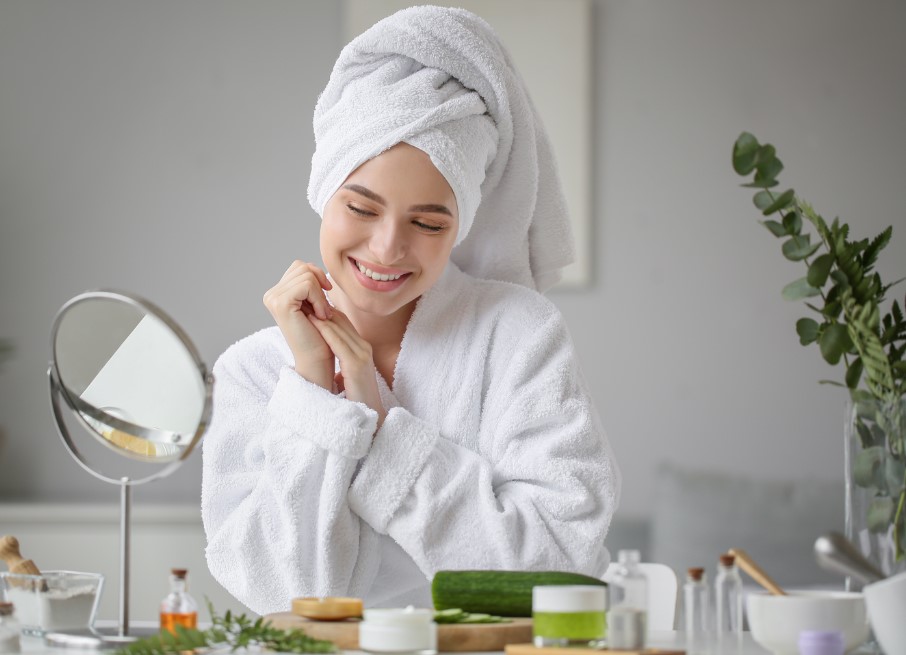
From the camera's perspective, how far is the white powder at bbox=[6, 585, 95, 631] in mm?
1164

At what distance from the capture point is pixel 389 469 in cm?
148

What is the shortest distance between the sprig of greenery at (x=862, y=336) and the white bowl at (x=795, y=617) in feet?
0.41

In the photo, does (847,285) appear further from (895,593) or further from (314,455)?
(314,455)

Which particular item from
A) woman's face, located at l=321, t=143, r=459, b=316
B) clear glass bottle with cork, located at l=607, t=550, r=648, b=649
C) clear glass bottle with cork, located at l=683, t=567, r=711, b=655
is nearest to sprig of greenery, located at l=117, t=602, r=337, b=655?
clear glass bottle with cork, located at l=607, t=550, r=648, b=649

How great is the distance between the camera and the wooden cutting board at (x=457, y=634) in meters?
1.09

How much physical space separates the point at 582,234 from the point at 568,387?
62.0 inches

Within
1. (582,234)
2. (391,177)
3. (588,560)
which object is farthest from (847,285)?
(582,234)

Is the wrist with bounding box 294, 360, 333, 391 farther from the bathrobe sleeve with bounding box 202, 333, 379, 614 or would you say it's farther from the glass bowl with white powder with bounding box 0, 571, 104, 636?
the glass bowl with white powder with bounding box 0, 571, 104, 636

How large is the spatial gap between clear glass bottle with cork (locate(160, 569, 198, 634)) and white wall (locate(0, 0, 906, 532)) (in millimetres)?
2110

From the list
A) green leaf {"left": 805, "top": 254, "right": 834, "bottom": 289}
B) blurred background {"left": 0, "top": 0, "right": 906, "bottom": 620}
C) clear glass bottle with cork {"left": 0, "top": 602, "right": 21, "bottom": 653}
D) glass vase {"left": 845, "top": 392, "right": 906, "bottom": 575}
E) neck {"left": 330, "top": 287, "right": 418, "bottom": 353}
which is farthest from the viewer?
blurred background {"left": 0, "top": 0, "right": 906, "bottom": 620}

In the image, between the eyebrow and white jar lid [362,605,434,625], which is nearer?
white jar lid [362,605,434,625]

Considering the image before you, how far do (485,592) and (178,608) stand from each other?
316mm

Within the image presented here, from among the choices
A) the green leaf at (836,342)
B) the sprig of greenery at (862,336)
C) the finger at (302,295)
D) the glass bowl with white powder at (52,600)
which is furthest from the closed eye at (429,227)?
the glass bowl with white powder at (52,600)

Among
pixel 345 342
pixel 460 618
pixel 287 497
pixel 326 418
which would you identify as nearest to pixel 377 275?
pixel 345 342
